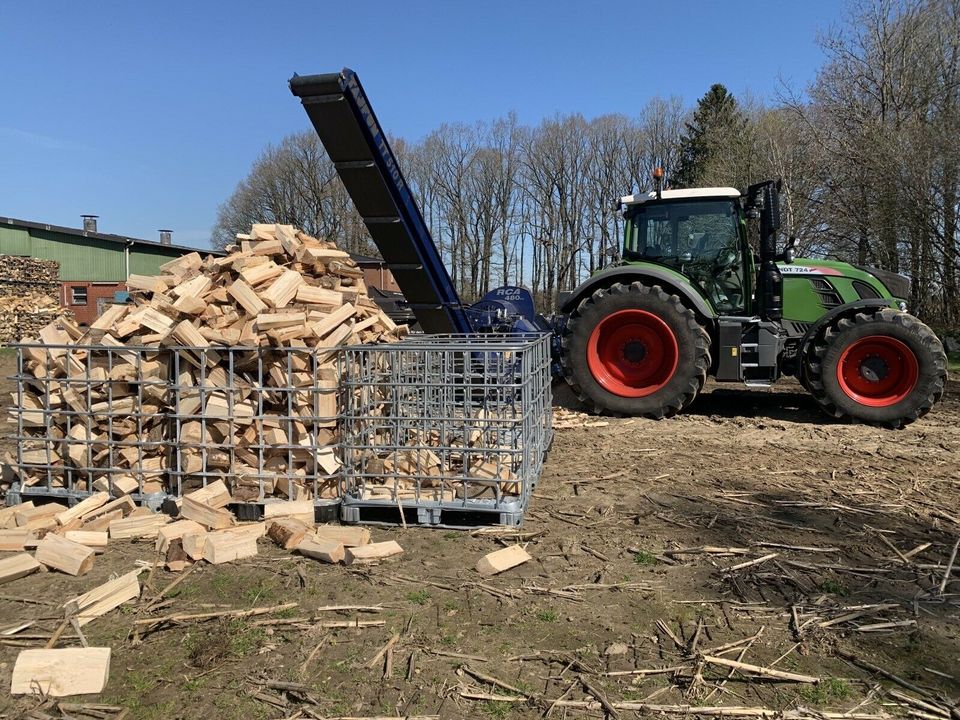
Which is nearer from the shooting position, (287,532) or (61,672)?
(61,672)

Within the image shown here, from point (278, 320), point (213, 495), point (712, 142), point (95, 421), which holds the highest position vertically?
point (712, 142)

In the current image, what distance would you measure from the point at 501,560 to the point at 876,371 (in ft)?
19.4

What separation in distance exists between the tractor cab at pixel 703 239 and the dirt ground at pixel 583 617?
3.37 meters

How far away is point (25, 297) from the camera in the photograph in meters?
23.4

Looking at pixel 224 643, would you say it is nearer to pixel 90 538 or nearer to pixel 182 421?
pixel 90 538

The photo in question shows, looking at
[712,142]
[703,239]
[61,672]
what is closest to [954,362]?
[703,239]

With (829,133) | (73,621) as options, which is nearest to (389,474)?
(73,621)

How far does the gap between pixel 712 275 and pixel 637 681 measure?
6.41 m

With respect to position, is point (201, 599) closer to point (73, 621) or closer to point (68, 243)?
point (73, 621)

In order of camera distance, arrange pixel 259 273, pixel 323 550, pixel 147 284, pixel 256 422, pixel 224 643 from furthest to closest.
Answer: pixel 147 284
pixel 259 273
pixel 256 422
pixel 323 550
pixel 224 643

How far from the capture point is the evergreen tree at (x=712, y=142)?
26.2 metres

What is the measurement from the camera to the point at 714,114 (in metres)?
33.5

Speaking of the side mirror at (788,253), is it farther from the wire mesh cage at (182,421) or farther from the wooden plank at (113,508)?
the wooden plank at (113,508)

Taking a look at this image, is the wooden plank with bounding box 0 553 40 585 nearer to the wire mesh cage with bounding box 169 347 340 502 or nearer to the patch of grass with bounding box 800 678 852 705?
the wire mesh cage with bounding box 169 347 340 502
